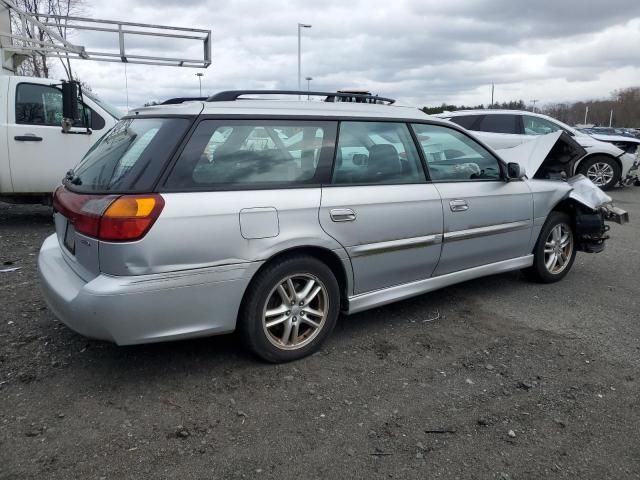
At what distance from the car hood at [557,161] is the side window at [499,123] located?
597cm

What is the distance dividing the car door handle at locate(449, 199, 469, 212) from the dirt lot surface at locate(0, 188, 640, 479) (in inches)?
33.8

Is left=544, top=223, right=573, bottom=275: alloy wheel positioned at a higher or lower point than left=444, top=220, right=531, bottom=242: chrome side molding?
lower

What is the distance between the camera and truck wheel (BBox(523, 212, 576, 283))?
16.4 feet

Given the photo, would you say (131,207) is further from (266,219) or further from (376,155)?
(376,155)

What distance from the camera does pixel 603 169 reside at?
12336 millimetres

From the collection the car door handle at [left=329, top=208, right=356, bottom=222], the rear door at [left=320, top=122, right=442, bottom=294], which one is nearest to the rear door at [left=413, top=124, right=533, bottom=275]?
the rear door at [left=320, top=122, right=442, bottom=294]

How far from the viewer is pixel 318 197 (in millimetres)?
3346

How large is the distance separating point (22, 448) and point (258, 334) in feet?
4.29

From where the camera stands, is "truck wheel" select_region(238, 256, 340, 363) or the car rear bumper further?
"truck wheel" select_region(238, 256, 340, 363)

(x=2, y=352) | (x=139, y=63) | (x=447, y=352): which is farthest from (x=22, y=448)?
(x=139, y=63)

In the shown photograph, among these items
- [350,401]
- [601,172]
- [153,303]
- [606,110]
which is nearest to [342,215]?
[350,401]

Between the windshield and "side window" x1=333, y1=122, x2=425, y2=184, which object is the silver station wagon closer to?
"side window" x1=333, y1=122, x2=425, y2=184

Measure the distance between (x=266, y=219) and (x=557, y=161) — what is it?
144 inches

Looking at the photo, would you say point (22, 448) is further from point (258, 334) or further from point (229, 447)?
point (258, 334)
